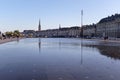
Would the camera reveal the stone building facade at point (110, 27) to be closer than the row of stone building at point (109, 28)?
Yes

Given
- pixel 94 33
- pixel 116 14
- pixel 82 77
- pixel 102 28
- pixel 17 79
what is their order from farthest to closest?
pixel 94 33 → pixel 102 28 → pixel 116 14 → pixel 82 77 → pixel 17 79

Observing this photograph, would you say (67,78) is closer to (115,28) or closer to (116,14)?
(115,28)

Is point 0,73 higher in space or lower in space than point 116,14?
lower

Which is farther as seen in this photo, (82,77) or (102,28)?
(102,28)

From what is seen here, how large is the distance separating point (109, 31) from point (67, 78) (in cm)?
12604

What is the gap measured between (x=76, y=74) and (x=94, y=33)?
156 m

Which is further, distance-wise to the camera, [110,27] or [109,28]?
[109,28]

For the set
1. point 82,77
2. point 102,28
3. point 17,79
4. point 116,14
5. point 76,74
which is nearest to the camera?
point 17,79

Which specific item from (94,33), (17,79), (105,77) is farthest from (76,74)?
(94,33)

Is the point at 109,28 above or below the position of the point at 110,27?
below

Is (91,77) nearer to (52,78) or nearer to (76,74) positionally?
(76,74)

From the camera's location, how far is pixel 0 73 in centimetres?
1146

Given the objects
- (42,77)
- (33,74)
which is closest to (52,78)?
(42,77)

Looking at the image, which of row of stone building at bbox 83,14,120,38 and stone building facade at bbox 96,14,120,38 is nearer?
stone building facade at bbox 96,14,120,38
